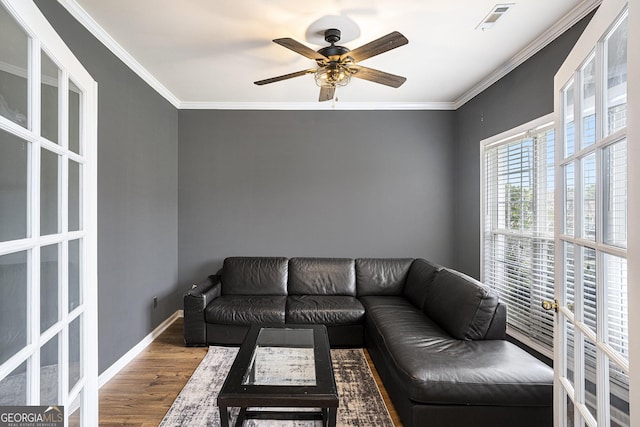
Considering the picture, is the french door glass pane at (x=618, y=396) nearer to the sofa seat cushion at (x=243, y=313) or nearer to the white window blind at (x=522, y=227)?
the white window blind at (x=522, y=227)

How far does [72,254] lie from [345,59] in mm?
1992

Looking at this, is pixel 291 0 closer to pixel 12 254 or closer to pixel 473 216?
pixel 12 254

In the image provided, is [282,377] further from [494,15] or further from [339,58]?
[494,15]

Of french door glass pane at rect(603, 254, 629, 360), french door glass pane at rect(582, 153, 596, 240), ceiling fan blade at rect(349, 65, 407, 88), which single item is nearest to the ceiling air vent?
ceiling fan blade at rect(349, 65, 407, 88)

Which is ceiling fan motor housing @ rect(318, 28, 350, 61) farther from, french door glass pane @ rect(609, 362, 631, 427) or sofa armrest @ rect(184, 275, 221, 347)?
sofa armrest @ rect(184, 275, 221, 347)

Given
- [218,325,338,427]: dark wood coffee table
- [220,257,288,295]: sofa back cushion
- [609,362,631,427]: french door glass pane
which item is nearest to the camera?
[609,362,631,427]: french door glass pane

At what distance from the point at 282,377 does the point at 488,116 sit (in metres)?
3.11

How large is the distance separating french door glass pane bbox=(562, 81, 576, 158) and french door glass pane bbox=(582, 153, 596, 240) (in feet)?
0.51

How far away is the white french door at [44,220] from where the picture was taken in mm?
1025

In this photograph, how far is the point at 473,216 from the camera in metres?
3.49

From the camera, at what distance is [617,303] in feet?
3.21

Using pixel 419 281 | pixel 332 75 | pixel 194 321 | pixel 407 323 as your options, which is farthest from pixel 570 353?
pixel 194 321

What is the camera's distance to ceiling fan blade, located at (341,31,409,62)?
1.83m

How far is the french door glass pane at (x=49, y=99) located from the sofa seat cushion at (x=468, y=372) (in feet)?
7.02
